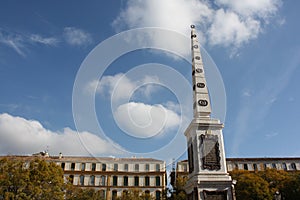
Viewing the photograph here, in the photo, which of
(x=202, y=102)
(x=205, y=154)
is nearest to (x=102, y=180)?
(x=202, y=102)

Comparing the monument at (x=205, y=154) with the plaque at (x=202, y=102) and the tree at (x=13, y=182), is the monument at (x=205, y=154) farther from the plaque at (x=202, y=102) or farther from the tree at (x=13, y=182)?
the tree at (x=13, y=182)

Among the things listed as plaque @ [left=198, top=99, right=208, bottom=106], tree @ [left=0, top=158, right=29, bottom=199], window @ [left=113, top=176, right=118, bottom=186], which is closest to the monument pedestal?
plaque @ [left=198, top=99, right=208, bottom=106]

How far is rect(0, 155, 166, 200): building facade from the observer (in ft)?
176

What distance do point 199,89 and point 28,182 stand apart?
69.4 feet

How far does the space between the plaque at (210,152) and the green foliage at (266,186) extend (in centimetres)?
1638

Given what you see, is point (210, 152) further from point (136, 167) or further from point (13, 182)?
point (136, 167)

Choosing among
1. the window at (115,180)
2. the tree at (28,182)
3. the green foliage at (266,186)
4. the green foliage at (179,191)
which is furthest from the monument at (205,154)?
the window at (115,180)

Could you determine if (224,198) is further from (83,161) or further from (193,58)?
(83,161)

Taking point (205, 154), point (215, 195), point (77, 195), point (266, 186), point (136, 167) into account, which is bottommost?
point (215, 195)

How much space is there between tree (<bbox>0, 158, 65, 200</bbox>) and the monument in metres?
18.0

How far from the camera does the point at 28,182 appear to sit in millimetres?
30109

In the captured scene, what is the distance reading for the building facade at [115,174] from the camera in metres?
53.6

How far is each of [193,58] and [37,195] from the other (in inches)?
857

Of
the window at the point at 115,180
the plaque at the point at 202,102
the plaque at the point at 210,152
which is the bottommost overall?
the plaque at the point at 210,152
